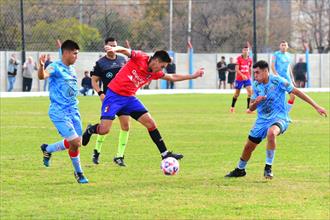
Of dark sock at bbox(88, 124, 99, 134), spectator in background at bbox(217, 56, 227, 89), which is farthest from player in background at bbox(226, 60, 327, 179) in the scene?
spectator in background at bbox(217, 56, 227, 89)

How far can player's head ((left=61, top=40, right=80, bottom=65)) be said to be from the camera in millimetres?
11859

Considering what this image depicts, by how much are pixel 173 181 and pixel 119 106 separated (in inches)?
63.8

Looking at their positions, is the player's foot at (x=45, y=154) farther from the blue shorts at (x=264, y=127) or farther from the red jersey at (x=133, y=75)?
the blue shorts at (x=264, y=127)

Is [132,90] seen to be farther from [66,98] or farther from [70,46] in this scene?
[70,46]

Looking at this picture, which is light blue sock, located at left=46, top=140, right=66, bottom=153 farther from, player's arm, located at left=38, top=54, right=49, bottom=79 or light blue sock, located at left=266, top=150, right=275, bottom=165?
light blue sock, located at left=266, top=150, right=275, bottom=165

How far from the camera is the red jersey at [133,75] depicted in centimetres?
1284

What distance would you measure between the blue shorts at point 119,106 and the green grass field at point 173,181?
925mm

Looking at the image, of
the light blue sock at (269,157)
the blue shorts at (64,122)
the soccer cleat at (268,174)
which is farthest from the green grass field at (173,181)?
the blue shorts at (64,122)

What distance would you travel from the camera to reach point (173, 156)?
12531 mm

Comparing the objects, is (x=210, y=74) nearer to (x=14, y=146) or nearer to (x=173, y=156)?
(x=14, y=146)

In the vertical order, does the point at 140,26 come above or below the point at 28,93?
above

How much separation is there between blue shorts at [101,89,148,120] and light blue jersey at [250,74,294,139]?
1849 mm

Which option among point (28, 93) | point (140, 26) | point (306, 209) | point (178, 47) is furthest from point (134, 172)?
point (178, 47)

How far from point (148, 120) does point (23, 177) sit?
2.10 metres
